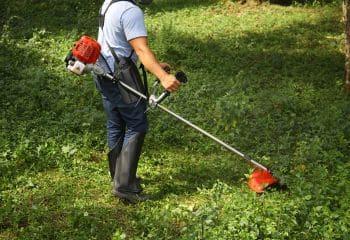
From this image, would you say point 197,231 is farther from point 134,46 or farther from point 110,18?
point 110,18

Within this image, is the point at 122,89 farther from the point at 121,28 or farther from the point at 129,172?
the point at 129,172

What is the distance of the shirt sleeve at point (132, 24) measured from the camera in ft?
18.0

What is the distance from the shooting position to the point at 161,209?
6.24 metres

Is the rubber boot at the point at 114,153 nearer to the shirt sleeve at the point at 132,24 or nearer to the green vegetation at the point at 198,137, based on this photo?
the green vegetation at the point at 198,137

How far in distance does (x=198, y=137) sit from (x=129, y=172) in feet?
7.49

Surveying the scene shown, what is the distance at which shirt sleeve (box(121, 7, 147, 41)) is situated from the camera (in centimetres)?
549

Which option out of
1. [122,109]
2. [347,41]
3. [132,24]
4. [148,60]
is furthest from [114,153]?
[347,41]

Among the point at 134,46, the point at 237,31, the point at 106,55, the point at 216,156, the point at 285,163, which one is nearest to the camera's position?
the point at 134,46

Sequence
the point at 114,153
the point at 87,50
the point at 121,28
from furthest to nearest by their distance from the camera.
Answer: the point at 114,153 → the point at 87,50 → the point at 121,28

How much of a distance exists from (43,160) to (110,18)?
2811 mm

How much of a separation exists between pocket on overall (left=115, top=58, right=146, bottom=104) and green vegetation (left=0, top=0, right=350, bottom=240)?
4.71ft

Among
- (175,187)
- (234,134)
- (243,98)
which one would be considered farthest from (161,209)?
(243,98)

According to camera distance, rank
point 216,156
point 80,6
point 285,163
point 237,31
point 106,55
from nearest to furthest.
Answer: point 106,55, point 285,163, point 216,156, point 237,31, point 80,6

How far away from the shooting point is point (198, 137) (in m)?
8.32
